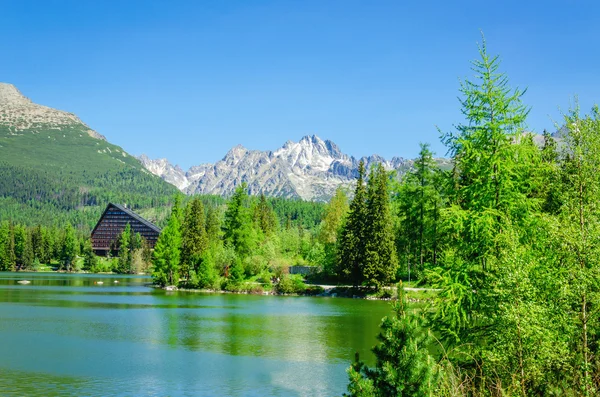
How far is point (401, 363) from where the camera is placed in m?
11.5

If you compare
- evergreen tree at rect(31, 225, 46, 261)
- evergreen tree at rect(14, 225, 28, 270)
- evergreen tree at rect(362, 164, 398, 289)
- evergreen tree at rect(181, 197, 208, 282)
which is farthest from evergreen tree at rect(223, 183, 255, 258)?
evergreen tree at rect(31, 225, 46, 261)

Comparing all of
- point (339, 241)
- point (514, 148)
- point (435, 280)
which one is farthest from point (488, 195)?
point (339, 241)

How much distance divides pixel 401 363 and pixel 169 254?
78.7m

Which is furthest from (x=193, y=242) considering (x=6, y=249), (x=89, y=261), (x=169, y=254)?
(x=6, y=249)

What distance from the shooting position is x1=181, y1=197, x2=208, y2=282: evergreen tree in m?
85.5

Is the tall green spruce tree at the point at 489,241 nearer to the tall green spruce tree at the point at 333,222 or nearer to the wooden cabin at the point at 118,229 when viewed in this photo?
the tall green spruce tree at the point at 333,222

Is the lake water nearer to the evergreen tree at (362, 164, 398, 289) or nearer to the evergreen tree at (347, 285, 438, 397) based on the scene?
the evergreen tree at (362, 164, 398, 289)

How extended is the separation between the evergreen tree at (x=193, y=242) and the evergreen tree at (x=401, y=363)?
246ft

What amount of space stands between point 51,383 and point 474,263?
1861 cm

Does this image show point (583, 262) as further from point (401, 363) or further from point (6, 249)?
point (6, 249)

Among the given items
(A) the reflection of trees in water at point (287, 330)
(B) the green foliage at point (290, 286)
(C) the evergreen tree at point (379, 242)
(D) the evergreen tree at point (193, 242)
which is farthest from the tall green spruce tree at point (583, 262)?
(D) the evergreen tree at point (193, 242)

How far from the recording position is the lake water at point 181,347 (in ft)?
81.5

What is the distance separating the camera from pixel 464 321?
17312 millimetres

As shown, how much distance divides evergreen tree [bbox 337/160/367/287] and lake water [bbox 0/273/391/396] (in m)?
10.6
